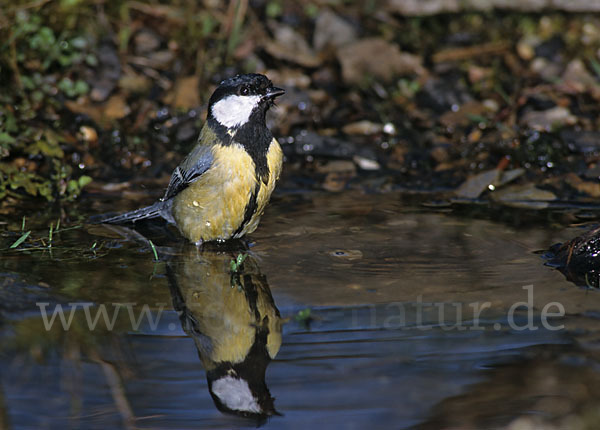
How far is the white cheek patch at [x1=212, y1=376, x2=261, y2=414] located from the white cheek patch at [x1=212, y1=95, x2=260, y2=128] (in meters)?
2.01

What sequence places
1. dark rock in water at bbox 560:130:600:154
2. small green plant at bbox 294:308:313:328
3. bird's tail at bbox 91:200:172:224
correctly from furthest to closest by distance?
1. dark rock in water at bbox 560:130:600:154
2. bird's tail at bbox 91:200:172:224
3. small green plant at bbox 294:308:313:328

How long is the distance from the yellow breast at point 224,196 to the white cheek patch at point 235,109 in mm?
167

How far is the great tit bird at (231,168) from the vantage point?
172 inches

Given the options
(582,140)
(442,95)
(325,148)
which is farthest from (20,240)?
(582,140)

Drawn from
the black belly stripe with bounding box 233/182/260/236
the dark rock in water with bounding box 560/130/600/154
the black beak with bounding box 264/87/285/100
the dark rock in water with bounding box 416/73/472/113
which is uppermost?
the black beak with bounding box 264/87/285/100

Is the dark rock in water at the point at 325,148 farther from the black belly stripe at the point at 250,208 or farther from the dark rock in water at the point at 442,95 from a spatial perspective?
the black belly stripe at the point at 250,208

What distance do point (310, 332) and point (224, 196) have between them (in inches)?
54.7

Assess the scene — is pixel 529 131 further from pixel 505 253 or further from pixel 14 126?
pixel 14 126

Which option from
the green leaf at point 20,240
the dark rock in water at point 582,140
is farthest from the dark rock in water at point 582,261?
the green leaf at point 20,240

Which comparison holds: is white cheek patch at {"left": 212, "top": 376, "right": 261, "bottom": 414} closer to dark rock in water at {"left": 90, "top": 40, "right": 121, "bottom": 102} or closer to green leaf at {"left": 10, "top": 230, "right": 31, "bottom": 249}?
green leaf at {"left": 10, "top": 230, "right": 31, "bottom": 249}

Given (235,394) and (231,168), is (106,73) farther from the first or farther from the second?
(235,394)

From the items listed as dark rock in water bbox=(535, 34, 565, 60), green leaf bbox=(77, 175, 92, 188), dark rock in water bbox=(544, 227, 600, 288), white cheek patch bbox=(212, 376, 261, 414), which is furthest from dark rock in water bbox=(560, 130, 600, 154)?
white cheek patch bbox=(212, 376, 261, 414)

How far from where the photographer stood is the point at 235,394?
2764 mm

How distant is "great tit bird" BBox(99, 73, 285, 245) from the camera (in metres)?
4.38
